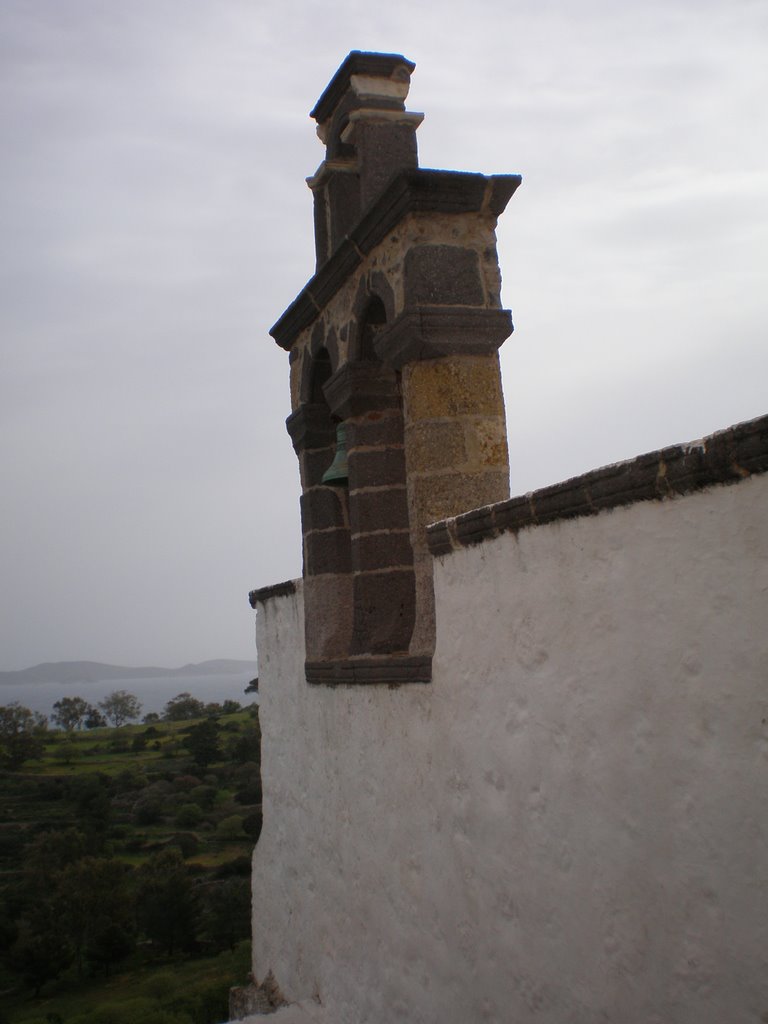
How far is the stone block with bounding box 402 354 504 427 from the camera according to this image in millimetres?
3945

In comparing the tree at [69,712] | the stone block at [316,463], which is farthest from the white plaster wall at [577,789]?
the tree at [69,712]

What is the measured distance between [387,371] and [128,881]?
1009 inches

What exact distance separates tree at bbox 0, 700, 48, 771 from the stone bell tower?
42.9 metres

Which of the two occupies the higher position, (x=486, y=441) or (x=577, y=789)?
(x=486, y=441)

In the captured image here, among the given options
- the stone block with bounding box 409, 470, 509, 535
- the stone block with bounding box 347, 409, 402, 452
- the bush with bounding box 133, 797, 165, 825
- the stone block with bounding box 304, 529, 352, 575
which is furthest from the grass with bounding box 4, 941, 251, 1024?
the stone block with bounding box 409, 470, 509, 535

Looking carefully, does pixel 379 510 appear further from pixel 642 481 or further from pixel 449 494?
pixel 642 481

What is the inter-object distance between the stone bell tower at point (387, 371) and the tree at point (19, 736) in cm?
4285

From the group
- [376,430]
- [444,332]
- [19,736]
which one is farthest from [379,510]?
[19,736]

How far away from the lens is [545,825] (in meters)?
2.70

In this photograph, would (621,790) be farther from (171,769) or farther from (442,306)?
(171,769)

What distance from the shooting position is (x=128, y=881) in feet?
86.8

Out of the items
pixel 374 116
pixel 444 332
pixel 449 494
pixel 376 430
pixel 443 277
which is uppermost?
pixel 374 116

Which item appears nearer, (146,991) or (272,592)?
(272,592)

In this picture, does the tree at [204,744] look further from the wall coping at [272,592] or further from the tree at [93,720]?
the wall coping at [272,592]
